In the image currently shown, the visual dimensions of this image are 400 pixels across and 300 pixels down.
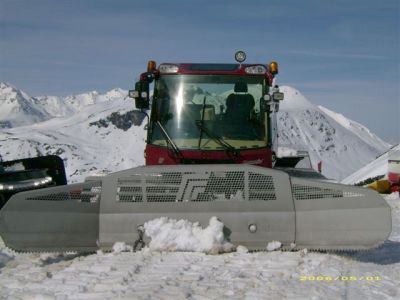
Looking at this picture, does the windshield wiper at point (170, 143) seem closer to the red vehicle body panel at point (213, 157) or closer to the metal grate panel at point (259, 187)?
the red vehicle body panel at point (213, 157)

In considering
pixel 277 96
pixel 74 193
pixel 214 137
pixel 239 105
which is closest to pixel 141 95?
pixel 214 137

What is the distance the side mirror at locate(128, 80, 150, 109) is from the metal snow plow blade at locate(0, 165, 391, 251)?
1753 mm

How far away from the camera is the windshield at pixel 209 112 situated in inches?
265

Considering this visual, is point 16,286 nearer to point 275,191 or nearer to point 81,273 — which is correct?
point 81,273

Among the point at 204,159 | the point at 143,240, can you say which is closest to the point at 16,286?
the point at 143,240

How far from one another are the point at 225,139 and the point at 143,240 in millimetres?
1868

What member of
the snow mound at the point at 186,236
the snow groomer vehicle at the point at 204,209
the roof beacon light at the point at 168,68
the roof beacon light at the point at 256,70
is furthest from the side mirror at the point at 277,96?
the snow mound at the point at 186,236

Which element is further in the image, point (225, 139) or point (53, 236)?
point (225, 139)

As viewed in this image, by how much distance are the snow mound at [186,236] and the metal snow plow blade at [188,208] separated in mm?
72

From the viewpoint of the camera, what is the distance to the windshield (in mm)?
6734

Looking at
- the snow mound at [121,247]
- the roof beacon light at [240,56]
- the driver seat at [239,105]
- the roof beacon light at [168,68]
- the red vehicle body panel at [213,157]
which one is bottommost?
the snow mound at [121,247]

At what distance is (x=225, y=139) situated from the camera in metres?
6.69

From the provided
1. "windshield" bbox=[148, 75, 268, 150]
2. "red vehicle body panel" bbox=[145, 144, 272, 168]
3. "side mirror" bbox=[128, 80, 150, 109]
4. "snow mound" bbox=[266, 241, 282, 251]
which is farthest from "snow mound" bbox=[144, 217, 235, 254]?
"side mirror" bbox=[128, 80, 150, 109]

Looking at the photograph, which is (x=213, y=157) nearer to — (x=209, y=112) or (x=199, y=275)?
(x=209, y=112)
